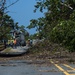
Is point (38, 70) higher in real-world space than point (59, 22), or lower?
lower

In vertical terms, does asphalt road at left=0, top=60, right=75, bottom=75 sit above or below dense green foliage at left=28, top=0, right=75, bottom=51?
below

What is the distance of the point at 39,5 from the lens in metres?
34.7

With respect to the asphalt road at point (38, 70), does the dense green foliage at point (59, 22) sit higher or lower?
higher

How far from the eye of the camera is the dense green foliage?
83.3ft

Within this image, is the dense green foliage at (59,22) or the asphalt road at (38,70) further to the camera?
the dense green foliage at (59,22)

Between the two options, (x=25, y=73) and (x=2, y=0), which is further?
(x=2, y=0)

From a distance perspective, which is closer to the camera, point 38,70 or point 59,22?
point 38,70

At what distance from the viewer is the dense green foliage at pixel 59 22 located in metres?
25.4

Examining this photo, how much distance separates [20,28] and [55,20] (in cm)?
5097

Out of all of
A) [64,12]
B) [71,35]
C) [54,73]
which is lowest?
[54,73]

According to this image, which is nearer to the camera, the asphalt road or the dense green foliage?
the asphalt road

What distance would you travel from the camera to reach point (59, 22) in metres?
27.7

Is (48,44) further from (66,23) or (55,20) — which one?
(66,23)

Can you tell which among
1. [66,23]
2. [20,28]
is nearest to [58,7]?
[66,23]
